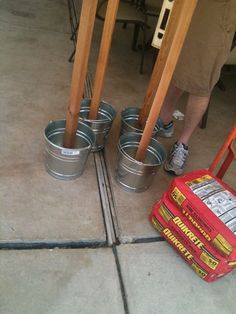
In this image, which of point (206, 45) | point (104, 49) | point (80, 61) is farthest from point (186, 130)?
point (80, 61)

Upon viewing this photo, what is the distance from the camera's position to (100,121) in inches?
65.9

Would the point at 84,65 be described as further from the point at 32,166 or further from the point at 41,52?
the point at 41,52

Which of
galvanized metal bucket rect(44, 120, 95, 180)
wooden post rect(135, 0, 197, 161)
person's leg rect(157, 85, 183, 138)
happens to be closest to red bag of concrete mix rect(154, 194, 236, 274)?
wooden post rect(135, 0, 197, 161)

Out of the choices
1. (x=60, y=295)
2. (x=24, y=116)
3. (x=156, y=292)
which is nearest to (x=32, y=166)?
(x=24, y=116)

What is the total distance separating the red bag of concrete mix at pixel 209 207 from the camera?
120 cm

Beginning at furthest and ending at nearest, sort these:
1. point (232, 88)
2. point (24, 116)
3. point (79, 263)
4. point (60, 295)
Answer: point (232, 88)
point (24, 116)
point (79, 263)
point (60, 295)

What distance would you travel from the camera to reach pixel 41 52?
8.82 feet

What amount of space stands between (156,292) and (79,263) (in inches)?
12.5

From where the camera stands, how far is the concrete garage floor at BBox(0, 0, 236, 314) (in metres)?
1.18

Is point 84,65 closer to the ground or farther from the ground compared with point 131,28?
farther from the ground

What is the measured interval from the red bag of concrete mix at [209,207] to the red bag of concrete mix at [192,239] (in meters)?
0.02

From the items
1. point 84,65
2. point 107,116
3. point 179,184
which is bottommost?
point 107,116

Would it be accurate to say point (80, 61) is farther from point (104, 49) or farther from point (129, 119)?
point (129, 119)

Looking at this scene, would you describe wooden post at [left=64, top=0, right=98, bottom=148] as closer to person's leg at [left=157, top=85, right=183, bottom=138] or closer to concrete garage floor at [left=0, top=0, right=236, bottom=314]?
concrete garage floor at [left=0, top=0, right=236, bottom=314]
